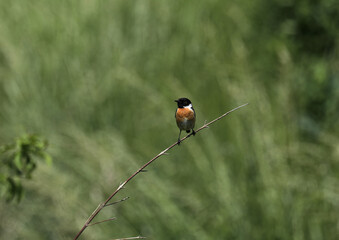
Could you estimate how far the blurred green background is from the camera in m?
3.60

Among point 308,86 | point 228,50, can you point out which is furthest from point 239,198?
point 228,50

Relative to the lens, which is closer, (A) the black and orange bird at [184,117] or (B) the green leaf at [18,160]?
(A) the black and orange bird at [184,117]

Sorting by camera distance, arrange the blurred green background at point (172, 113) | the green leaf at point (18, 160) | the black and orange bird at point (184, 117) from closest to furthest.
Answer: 1. the black and orange bird at point (184, 117)
2. the green leaf at point (18, 160)
3. the blurred green background at point (172, 113)

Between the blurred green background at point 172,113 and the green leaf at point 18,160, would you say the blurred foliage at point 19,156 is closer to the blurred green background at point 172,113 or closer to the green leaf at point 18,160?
the green leaf at point 18,160

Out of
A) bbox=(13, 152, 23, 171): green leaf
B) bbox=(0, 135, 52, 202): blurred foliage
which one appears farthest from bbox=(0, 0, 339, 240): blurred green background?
bbox=(13, 152, 23, 171): green leaf

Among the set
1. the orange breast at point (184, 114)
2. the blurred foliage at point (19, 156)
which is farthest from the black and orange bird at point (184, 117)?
the blurred foliage at point (19, 156)

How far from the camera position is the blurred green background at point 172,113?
3598 millimetres

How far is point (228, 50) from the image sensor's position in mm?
5504

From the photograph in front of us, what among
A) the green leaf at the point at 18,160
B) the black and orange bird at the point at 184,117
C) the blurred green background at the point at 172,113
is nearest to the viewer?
the black and orange bird at the point at 184,117

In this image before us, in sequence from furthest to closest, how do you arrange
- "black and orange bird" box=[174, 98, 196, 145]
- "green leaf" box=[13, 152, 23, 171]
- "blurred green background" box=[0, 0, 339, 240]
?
"blurred green background" box=[0, 0, 339, 240]
"green leaf" box=[13, 152, 23, 171]
"black and orange bird" box=[174, 98, 196, 145]

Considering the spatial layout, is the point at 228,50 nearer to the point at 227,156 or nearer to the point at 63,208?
the point at 227,156

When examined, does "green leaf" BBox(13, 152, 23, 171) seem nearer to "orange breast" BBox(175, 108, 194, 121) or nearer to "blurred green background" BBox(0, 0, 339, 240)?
"orange breast" BBox(175, 108, 194, 121)

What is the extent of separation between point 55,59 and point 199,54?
54.6 inches

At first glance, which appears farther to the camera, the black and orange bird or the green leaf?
the green leaf
